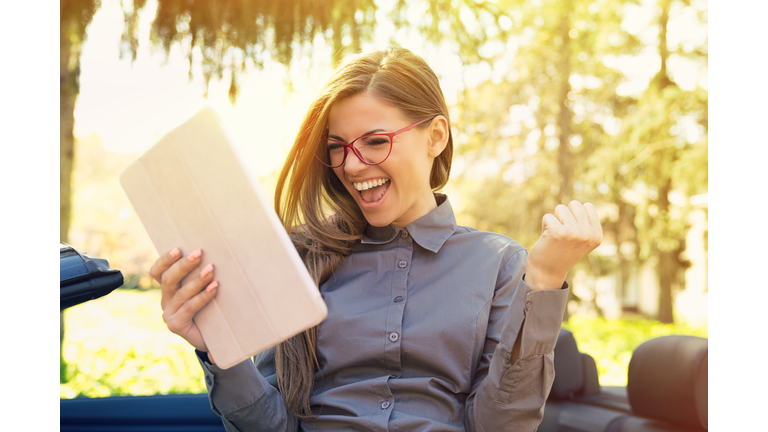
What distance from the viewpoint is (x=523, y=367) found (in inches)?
41.3

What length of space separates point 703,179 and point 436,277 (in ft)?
18.5

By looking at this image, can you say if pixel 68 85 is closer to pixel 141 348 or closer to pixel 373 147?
pixel 141 348

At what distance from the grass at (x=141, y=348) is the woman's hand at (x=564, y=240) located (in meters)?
2.63

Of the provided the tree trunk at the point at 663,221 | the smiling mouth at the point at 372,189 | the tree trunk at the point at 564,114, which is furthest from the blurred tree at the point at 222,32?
the tree trunk at the point at 663,221

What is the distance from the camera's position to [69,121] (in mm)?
3447

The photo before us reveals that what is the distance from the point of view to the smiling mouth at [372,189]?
137 cm

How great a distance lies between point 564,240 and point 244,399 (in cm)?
75

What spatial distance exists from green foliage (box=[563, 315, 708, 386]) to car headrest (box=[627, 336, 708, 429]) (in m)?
3.79

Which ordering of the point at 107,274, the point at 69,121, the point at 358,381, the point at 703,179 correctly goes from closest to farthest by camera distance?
1. the point at 107,274
2. the point at 358,381
3. the point at 69,121
4. the point at 703,179

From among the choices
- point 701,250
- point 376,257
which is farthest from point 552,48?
point 376,257

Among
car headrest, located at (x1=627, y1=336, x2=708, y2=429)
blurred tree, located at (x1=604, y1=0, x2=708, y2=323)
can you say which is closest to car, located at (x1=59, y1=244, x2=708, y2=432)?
car headrest, located at (x1=627, y1=336, x2=708, y2=429)

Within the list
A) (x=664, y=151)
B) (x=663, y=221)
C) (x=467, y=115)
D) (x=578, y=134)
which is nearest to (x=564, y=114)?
(x=578, y=134)

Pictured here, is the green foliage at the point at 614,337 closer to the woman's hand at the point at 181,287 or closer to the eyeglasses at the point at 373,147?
the eyeglasses at the point at 373,147
